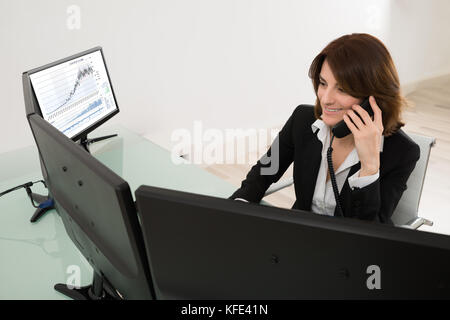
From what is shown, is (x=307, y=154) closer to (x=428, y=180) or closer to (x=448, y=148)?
(x=428, y=180)

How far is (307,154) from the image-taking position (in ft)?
5.04

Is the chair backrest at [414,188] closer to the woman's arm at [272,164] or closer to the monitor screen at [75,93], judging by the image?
the woman's arm at [272,164]

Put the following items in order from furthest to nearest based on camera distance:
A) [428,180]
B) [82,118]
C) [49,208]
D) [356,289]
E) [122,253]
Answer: [428,180]
[82,118]
[49,208]
[122,253]
[356,289]

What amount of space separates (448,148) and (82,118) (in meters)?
2.99

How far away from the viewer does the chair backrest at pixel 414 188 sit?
1.45m

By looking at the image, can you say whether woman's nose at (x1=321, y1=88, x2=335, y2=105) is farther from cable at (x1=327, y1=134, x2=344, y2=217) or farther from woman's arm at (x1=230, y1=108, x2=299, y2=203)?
woman's arm at (x1=230, y1=108, x2=299, y2=203)

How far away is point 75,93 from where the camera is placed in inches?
63.9

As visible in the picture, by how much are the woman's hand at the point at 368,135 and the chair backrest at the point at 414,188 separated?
0.79ft

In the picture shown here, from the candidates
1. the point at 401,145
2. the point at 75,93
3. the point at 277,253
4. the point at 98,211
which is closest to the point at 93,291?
the point at 98,211

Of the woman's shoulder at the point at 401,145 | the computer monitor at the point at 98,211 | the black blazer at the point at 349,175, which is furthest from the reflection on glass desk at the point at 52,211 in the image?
the woman's shoulder at the point at 401,145

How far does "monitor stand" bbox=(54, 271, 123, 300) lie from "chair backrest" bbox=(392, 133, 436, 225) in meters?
1.08

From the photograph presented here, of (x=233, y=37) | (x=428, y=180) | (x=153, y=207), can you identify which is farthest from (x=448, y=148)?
(x=153, y=207)

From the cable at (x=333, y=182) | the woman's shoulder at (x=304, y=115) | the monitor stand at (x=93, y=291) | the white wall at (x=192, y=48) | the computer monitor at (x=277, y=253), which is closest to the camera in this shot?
the computer monitor at (x=277, y=253)

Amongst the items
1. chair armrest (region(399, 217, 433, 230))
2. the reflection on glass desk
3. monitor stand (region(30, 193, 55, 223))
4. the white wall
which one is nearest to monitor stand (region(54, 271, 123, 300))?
the reflection on glass desk
